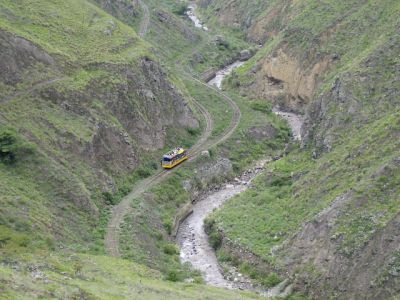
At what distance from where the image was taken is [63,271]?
48.0 m

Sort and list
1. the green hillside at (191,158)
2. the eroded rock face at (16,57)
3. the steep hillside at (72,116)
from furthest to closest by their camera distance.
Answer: the eroded rock face at (16,57) → the steep hillside at (72,116) → the green hillside at (191,158)

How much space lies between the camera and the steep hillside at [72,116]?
6625cm

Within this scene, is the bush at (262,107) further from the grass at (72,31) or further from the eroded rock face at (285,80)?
the grass at (72,31)

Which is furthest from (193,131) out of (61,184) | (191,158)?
(61,184)

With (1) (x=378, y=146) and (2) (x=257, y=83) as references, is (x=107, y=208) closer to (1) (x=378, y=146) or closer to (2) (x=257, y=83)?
(1) (x=378, y=146)

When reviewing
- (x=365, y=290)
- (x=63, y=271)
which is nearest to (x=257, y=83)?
(x=365, y=290)

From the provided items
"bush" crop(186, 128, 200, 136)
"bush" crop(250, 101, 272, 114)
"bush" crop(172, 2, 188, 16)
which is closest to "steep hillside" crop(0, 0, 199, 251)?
"bush" crop(186, 128, 200, 136)

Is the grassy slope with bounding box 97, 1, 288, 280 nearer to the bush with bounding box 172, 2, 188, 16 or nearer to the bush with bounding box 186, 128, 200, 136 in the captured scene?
the bush with bounding box 186, 128, 200, 136

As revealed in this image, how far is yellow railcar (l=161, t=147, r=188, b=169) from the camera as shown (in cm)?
8705

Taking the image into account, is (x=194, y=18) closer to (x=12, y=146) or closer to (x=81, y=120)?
(x=81, y=120)

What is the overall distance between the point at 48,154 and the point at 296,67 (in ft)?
171

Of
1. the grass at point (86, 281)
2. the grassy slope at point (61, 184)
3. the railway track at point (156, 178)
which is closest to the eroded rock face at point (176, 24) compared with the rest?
the railway track at point (156, 178)

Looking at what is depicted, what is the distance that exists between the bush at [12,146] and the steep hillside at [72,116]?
10cm

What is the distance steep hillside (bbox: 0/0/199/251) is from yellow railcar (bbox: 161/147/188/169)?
2.14 meters
